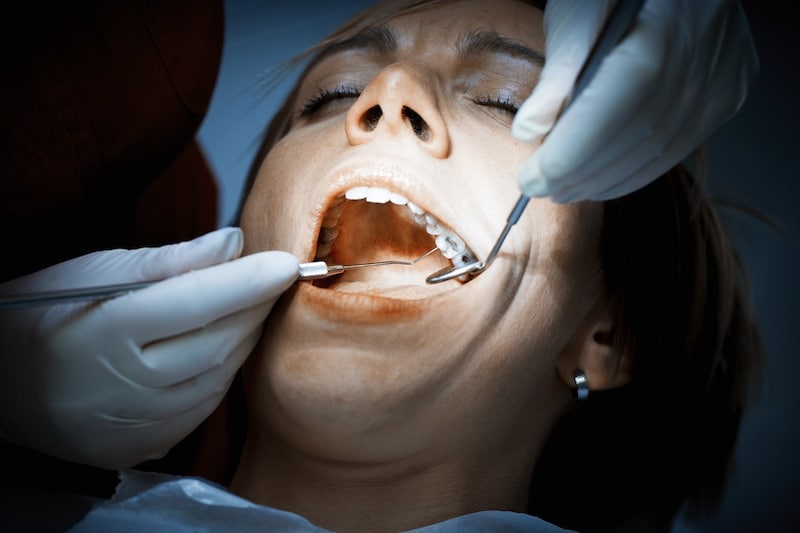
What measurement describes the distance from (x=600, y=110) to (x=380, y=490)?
2.04ft

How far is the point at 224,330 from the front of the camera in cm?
96

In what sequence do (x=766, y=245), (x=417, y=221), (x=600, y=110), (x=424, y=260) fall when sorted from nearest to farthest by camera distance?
(x=600, y=110)
(x=417, y=221)
(x=424, y=260)
(x=766, y=245)

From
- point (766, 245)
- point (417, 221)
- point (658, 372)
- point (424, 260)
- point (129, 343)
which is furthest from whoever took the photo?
point (766, 245)

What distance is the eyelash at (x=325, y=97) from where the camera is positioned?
117 centimetres

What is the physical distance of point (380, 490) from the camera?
3.53 ft

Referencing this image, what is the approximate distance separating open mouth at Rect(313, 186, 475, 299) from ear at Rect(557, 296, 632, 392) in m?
0.24

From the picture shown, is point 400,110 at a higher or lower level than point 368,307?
higher

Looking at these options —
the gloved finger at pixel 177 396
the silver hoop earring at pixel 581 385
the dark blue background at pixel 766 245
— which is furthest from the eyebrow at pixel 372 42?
the silver hoop earring at pixel 581 385

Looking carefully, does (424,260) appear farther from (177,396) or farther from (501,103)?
(177,396)

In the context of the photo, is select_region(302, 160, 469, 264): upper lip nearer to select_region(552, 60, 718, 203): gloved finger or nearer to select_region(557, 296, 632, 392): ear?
select_region(552, 60, 718, 203): gloved finger

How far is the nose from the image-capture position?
3.13 feet

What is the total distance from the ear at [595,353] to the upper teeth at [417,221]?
0.27 meters

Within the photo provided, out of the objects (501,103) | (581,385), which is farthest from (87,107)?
(581,385)

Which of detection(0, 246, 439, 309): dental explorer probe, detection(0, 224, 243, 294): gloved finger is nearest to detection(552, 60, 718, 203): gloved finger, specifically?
detection(0, 246, 439, 309): dental explorer probe
